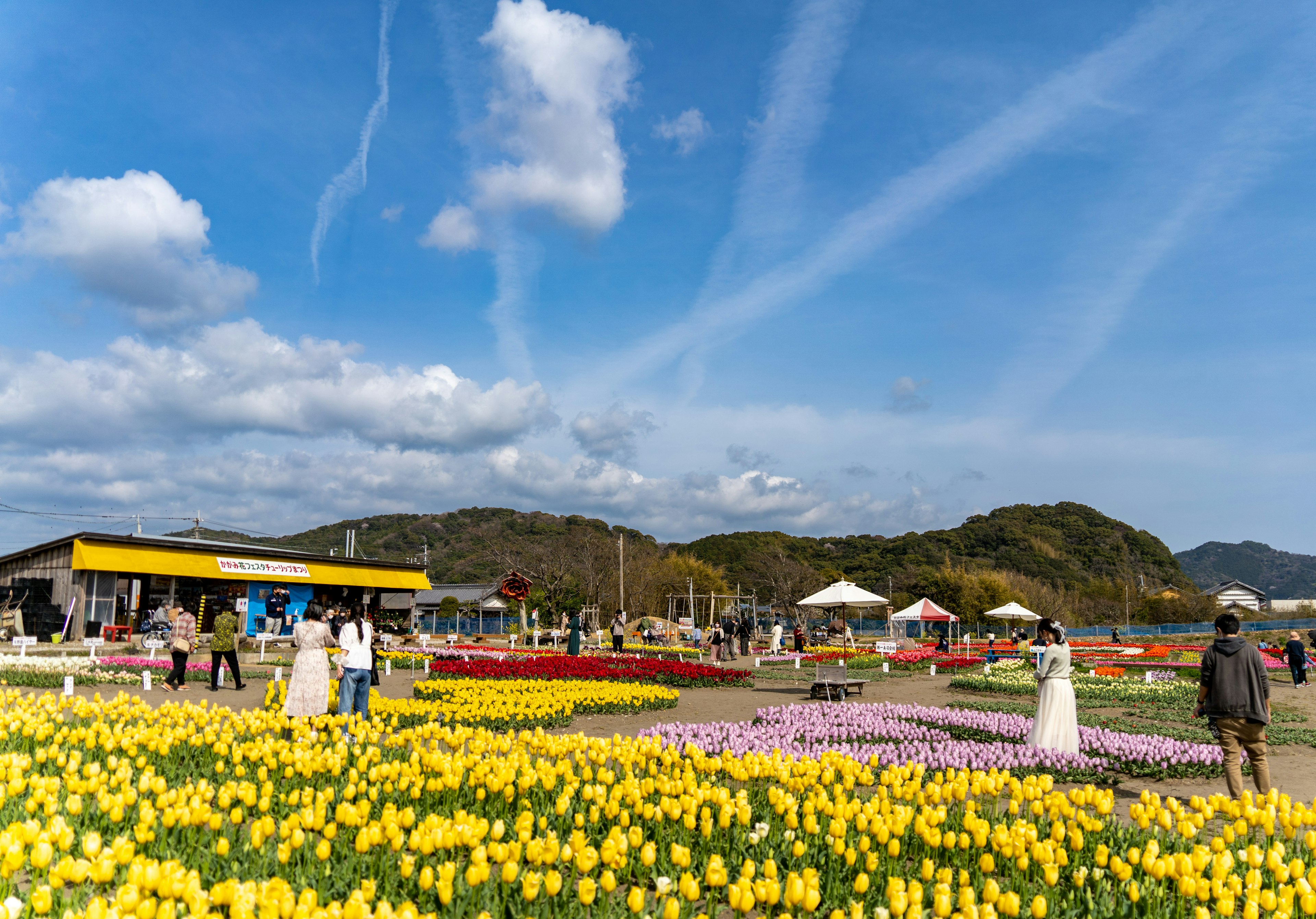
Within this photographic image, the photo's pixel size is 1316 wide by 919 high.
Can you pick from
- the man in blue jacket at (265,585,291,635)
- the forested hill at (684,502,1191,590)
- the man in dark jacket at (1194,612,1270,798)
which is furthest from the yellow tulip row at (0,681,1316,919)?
the forested hill at (684,502,1191,590)

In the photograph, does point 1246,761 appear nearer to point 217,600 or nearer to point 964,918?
point 964,918

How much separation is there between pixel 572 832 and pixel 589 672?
13736 millimetres

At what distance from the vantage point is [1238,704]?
7785 millimetres

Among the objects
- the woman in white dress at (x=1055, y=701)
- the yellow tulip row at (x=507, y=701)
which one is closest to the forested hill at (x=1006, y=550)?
the yellow tulip row at (x=507, y=701)

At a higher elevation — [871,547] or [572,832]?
[871,547]

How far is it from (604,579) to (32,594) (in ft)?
116

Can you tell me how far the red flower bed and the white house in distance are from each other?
280ft

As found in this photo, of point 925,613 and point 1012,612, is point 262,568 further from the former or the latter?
point 1012,612

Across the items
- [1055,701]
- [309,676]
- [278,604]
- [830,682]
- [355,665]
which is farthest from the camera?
[278,604]

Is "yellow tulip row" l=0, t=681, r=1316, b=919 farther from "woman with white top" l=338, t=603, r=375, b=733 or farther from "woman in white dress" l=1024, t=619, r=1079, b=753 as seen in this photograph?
"woman with white top" l=338, t=603, r=375, b=733

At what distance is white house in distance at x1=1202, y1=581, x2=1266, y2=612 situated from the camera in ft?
300

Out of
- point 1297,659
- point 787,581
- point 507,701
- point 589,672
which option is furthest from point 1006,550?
point 507,701

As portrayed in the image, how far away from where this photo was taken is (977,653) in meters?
34.4

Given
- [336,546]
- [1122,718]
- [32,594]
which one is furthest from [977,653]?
[336,546]
